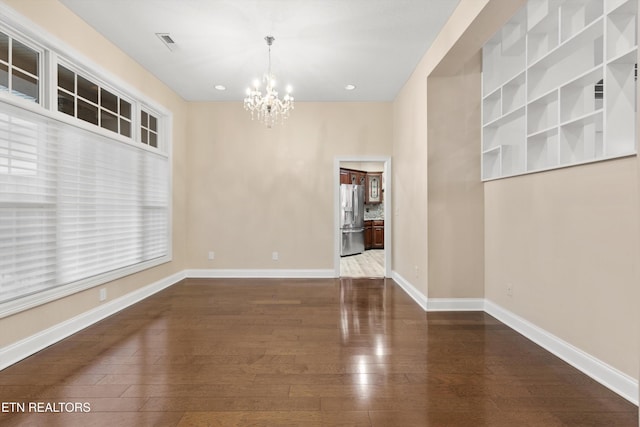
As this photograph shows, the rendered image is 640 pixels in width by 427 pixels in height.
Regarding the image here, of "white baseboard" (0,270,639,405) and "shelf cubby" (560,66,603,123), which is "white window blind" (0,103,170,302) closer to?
"white baseboard" (0,270,639,405)

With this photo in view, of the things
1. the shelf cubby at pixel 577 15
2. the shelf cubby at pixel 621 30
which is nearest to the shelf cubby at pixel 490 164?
the shelf cubby at pixel 577 15

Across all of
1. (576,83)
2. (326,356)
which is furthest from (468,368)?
(576,83)

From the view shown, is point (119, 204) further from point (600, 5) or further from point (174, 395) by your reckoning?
point (600, 5)

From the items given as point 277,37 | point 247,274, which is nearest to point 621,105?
point 277,37

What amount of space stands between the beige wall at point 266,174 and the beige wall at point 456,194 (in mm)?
1959

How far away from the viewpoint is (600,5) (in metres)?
2.37

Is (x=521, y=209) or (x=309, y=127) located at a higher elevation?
(x=309, y=127)

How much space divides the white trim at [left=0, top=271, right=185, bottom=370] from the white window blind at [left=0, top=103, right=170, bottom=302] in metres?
0.37

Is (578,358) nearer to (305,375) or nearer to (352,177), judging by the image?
(305,375)

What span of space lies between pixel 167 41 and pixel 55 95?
128cm

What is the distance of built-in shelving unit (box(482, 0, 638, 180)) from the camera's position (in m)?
2.09

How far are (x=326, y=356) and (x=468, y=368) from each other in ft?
3.48

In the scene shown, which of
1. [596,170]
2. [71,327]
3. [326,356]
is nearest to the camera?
[596,170]

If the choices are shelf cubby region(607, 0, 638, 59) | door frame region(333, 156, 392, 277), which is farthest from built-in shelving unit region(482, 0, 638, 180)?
door frame region(333, 156, 392, 277)
